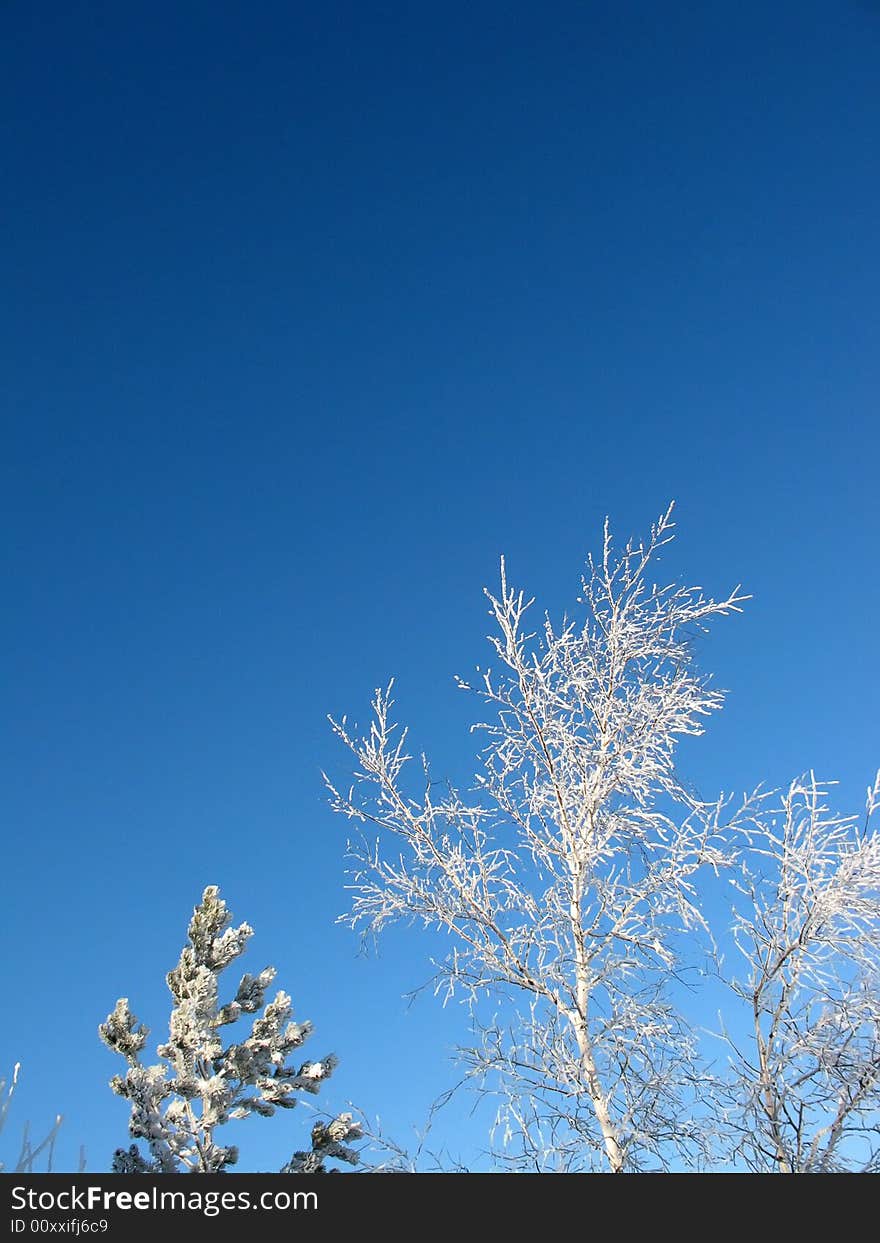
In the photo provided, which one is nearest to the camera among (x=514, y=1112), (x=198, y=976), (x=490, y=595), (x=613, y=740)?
(x=514, y=1112)

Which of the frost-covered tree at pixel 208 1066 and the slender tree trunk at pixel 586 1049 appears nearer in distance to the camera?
the slender tree trunk at pixel 586 1049

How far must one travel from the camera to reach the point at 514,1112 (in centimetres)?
712

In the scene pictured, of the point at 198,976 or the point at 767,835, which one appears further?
the point at 198,976

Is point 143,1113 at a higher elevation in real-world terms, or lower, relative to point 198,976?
lower

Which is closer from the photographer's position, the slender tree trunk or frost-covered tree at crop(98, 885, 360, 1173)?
the slender tree trunk

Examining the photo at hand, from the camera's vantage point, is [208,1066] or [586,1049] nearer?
[586,1049]
